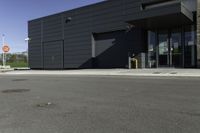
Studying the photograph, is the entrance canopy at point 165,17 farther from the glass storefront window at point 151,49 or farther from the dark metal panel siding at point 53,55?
the dark metal panel siding at point 53,55

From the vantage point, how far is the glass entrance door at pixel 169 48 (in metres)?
28.0

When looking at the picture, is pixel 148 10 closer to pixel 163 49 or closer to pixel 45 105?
pixel 163 49

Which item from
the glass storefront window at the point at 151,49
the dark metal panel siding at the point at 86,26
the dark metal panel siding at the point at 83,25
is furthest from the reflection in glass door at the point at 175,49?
the dark metal panel siding at the point at 86,26

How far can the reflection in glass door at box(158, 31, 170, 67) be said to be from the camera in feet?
94.4

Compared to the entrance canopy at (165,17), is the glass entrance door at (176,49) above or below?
below

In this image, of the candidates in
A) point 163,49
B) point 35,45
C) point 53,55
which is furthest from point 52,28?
point 163,49

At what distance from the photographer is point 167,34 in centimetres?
2875

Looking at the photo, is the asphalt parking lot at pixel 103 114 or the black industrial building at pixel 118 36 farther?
the black industrial building at pixel 118 36

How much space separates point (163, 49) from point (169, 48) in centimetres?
67

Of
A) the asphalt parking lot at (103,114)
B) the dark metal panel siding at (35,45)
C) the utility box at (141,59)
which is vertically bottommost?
the asphalt parking lot at (103,114)

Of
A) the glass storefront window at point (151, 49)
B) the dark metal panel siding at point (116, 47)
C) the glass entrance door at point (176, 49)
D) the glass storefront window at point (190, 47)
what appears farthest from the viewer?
the dark metal panel siding at point (116, 47)

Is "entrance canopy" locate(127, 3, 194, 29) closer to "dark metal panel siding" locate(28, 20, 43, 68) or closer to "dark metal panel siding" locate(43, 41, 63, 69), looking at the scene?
"dark metal panel siding" locate(43, 41, 63, 69)

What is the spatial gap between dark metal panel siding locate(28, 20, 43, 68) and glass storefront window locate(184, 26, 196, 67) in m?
22.8

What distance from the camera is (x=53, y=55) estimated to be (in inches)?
1661
